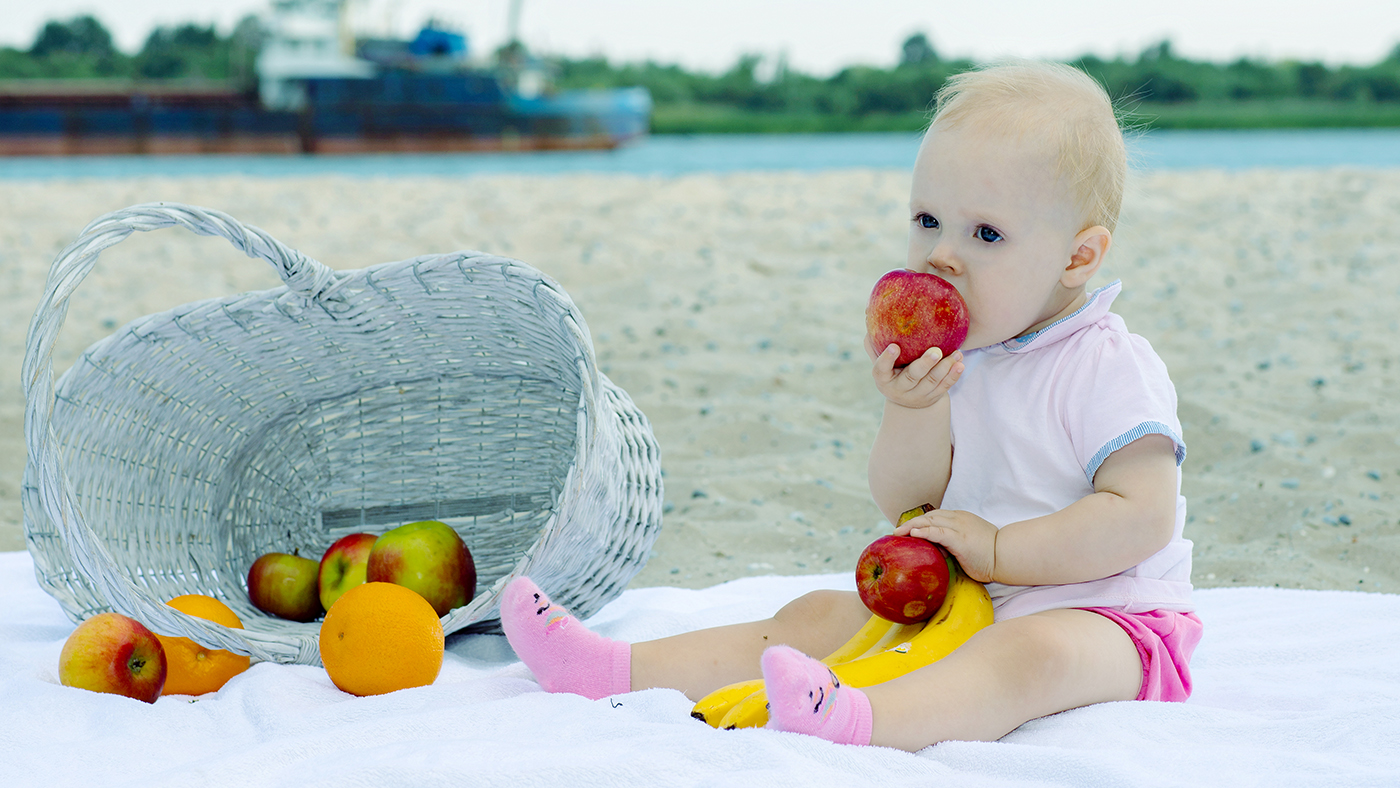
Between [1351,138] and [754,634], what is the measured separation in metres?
31.7

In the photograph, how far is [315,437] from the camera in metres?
2.43

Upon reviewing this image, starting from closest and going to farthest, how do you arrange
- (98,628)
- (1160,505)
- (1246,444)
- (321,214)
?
(1160,505), (98,628), (1246,444), (321,214)

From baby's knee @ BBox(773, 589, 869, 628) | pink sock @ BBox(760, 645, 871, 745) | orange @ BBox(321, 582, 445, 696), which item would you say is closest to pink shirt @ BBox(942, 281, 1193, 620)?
baby's knee @ BBox(773, 589, 869, 628)

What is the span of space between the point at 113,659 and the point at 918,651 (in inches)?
46.3

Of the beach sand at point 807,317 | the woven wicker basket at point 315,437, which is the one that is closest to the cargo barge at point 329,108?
the beach sand at point 807,317

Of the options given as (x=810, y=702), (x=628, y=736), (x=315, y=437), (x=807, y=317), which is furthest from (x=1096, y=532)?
(x=807, y=317)

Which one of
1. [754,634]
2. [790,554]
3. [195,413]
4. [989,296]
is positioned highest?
[989,296]

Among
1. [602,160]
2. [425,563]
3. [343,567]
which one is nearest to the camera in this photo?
[425,563]

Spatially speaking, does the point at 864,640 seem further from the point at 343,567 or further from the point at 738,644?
the point at 343,567

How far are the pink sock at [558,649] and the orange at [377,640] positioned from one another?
14 centimetres

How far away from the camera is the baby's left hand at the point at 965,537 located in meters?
1.58

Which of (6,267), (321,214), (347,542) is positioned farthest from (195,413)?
(321,214)

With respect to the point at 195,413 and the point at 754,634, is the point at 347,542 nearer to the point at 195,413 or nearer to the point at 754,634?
the point at 195,413

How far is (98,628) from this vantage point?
164cm
